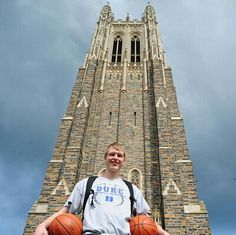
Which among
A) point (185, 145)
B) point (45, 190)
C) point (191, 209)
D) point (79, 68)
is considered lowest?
point (191, 209)

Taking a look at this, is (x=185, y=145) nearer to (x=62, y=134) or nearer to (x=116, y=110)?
(x=116, y=110)

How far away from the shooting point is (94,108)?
16.9 metres

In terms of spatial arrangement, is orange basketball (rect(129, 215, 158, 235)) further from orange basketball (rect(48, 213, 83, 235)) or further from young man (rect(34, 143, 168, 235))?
orange basketball (rect(48, 213, 83, 235))

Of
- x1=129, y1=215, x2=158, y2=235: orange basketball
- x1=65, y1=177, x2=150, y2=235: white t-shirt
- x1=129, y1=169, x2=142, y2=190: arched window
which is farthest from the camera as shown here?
x1=129, y1=169, x2=142, y2=190: arched window

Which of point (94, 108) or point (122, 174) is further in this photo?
point (94, 108)

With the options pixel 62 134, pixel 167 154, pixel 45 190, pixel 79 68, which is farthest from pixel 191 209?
pixel 79 68

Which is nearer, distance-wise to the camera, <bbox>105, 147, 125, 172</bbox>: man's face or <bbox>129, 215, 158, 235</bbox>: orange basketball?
<bbox>129, 215, 158, 235</bbox>: orange basketball

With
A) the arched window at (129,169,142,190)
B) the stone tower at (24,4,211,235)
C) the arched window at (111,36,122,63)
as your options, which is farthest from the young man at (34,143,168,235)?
the arched window at (111,36,122,63)

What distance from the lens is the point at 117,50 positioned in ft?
79.4

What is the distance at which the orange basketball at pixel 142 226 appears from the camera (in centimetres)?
294

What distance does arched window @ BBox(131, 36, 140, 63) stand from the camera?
2338 centimetres

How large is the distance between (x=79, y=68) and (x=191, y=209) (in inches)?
541

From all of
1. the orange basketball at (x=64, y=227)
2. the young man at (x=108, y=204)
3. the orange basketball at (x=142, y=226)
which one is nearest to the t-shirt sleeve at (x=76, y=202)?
the young man at (x=108, y=204)

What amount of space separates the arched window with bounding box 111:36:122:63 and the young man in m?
20.5
